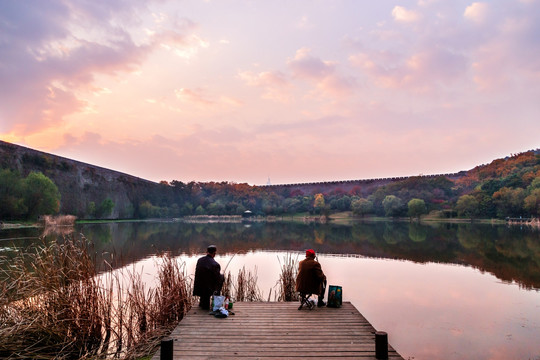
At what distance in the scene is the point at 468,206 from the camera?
6334 centimetres

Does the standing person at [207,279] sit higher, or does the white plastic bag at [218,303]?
the standing person at [207,279]

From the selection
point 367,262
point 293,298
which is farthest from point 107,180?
point 293,298

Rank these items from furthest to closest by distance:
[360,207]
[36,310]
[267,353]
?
[360,207]
[36,310]
[267,353]

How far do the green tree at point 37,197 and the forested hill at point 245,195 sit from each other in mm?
2001

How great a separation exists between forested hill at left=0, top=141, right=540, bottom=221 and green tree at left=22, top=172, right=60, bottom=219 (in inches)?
78.8

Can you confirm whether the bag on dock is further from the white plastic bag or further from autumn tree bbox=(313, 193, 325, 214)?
autumn tree bbox=(313, 193, 325, 214)

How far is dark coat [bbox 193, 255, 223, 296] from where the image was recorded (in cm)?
726

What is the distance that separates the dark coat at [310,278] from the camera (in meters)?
7.55

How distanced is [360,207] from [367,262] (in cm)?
6965

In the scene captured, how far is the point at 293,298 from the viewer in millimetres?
9734

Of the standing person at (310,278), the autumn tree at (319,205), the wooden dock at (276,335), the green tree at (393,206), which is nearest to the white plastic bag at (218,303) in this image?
the wooden dock at (276,335)

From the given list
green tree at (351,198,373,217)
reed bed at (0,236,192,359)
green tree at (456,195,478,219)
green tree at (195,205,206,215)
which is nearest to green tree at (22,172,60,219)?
reed bed at (0,236,192,359)

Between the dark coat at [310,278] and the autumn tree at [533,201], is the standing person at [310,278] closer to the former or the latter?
the dark coat at [310,278]

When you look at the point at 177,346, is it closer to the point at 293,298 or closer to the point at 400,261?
the point at 293,298
